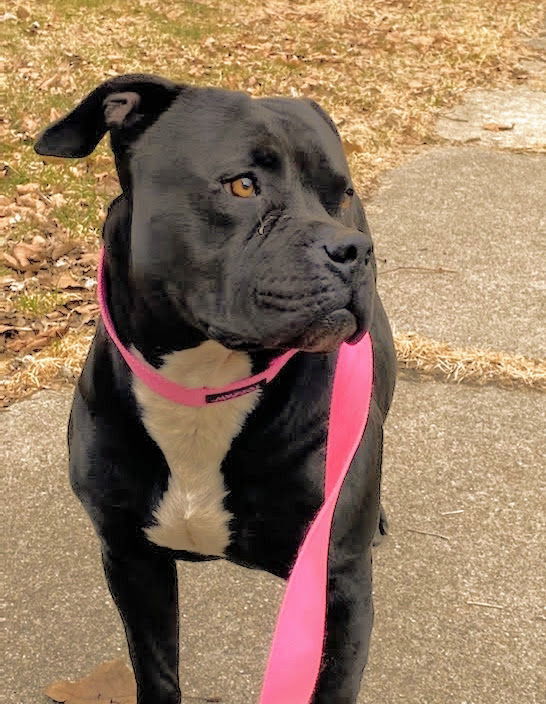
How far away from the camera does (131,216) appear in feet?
7.56

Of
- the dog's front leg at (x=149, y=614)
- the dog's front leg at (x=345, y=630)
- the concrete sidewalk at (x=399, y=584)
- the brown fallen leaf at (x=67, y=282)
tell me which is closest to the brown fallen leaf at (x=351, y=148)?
the brown fallen leaf at (x=67, y=282)

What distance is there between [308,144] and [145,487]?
0.90 meters

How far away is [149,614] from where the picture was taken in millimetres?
2740

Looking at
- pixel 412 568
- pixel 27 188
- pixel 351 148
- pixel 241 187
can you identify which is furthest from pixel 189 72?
pixel 241 187

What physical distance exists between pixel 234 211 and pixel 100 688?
162 cm

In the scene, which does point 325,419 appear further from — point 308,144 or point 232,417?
point 308,144

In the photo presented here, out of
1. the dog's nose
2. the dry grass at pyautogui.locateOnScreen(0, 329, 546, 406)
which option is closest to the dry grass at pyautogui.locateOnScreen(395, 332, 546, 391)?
the dry grass at pyautogui.locateOnScreen(0, 329, 546, 406)

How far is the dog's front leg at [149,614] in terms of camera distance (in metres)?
2.68

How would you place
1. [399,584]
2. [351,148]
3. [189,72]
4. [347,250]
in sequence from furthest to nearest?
Answer: [189,72]
[351,148]
[399,584]
[347,250]

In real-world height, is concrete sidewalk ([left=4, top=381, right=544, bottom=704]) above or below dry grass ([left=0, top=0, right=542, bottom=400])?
above

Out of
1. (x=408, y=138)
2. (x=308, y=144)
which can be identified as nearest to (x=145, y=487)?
(x=308, y=144)

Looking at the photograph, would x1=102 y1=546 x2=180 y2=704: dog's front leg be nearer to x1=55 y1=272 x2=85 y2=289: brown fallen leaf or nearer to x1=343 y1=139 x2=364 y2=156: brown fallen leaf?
x1=55 y1=272 x2=85 y2=289: brown fallen leaf

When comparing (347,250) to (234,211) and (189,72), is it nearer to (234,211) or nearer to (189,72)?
(234,211)

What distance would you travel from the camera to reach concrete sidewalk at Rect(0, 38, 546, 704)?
3129 mm
